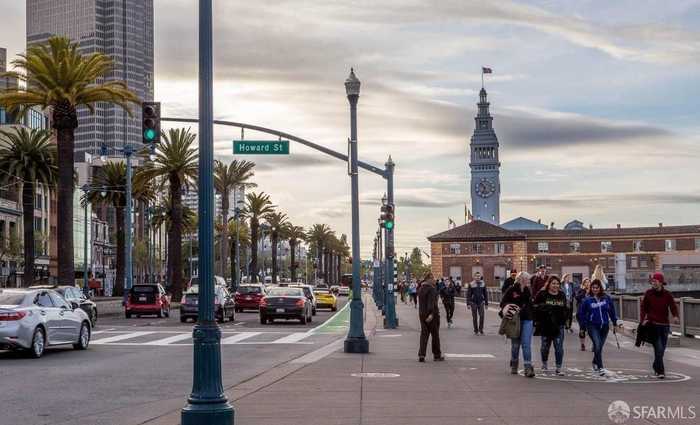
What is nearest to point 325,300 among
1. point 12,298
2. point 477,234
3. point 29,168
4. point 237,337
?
point 29,168

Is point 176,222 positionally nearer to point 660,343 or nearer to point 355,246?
point 355,246

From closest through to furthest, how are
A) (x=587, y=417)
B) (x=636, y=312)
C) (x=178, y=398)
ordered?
(x=587, y=417), (x=178, y=398), (x=636, y=312)

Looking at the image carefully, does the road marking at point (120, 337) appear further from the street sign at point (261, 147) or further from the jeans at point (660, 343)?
the jeans at point (660, 343)

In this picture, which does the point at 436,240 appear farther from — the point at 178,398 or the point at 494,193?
the point at 178,398

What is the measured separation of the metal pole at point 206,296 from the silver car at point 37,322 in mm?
11350

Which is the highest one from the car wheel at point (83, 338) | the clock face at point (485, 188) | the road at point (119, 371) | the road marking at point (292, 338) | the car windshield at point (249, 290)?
the clock face at point (485, 188)

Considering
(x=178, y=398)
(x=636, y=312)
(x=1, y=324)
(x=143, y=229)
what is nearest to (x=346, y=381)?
(x=178, y=398)

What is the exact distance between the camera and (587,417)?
1177 centimetres

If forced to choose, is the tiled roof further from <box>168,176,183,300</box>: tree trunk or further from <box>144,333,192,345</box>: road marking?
<box>144,333,192,345</box>: road marking

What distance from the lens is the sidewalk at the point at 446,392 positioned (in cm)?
1186

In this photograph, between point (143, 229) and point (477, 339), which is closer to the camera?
Result: point (477, 339)

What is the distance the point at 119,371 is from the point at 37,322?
372 cm

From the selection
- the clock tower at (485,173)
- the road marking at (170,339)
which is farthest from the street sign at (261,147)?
the clock tower at (485,173)

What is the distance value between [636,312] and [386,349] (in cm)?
1215
